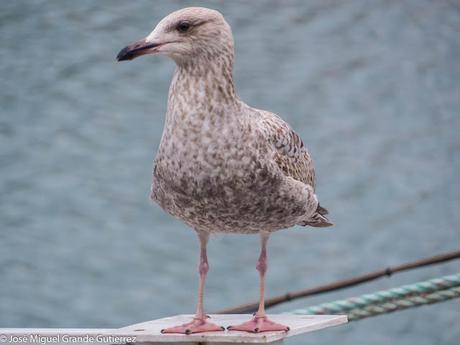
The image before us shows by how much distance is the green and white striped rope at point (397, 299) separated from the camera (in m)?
5.72

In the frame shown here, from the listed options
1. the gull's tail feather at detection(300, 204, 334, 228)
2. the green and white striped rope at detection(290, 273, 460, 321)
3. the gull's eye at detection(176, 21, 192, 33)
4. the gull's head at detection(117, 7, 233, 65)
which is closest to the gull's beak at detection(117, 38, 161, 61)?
the gull's head at detection(117, 7, 233, 65)

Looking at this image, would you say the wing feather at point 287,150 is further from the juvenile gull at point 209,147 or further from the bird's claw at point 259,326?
the bird's claw at point 259,326

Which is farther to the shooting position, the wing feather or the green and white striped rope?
the green and white striped rope

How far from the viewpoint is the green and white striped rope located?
5.72 meters

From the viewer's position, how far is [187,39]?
4.42m

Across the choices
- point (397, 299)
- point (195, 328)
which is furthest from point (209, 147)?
point (397, 299)

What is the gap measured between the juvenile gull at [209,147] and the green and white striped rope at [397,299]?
3.88ft

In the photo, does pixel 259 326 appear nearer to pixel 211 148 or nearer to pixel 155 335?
pixel 155 335

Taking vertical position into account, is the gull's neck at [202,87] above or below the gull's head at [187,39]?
below

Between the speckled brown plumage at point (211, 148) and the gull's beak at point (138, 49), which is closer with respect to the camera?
the gull's beak at point (138, 49)

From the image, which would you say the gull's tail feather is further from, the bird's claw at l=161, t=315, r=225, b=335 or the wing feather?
the bird's claw at l=161, t=315, r=225, b=335

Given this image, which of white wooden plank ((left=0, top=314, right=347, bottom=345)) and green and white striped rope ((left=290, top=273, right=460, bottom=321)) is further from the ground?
green and white striped rope ((left=290, top=273, right=460, bottom=321))

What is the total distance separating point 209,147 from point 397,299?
1706 mm

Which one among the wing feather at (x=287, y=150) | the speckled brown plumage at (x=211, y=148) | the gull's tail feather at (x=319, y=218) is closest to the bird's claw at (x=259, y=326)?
the speckled brown plumage at (x=211, y=148)
